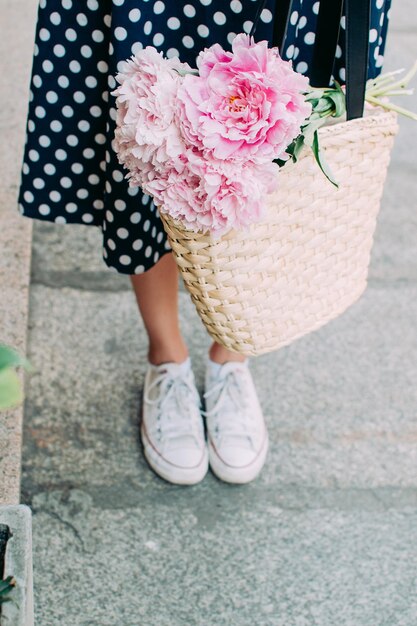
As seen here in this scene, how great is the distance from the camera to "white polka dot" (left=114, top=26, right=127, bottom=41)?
1.19 metres

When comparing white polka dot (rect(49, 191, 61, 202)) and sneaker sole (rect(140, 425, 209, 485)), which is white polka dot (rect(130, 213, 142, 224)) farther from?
sneaker sole (rect(140, 425, 209, 485))

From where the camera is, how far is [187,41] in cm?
125

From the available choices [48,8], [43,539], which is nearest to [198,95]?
[48,8]

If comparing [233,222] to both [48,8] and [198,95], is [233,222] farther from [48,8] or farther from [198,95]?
[48,8]

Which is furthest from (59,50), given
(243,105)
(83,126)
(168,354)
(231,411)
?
(231,411)

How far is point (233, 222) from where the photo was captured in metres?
1.00

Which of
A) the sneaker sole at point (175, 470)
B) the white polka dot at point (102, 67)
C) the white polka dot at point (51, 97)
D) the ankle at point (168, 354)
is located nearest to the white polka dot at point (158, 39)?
the white polka dot at point (102, 67)

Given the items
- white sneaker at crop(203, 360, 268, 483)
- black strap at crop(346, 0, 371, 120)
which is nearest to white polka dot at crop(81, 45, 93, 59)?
black strap at crop(346, 0, 371, 120)

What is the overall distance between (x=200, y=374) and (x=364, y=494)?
46 cm

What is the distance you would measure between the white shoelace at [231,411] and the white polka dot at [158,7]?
0.77 meters

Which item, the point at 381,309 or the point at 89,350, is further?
the point at 381,309

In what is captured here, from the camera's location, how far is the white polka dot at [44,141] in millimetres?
1393

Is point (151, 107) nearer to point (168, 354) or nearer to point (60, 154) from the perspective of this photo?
point (60, 154)

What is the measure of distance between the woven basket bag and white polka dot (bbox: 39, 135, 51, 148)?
16.3 inches
